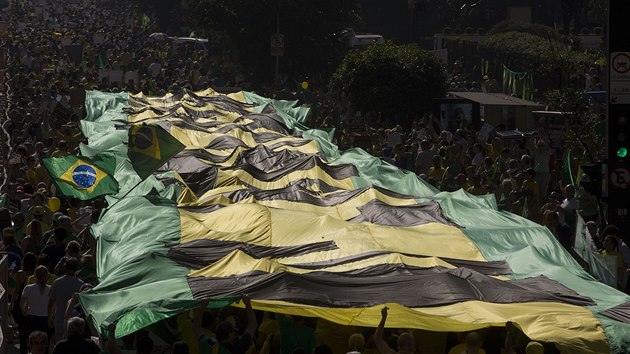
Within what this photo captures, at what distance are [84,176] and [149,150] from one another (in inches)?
48.9

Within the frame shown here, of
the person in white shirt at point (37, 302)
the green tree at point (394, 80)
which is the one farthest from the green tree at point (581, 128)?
the green tree at point (394, 80)

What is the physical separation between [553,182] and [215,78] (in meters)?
26.8

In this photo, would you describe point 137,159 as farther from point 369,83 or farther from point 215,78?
point 215,78

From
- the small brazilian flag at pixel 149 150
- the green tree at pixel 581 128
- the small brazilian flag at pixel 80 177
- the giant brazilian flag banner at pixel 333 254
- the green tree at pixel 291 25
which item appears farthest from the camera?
the green tree at pixel 291 25

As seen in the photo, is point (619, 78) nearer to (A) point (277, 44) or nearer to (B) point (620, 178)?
(B) point (620, 178)

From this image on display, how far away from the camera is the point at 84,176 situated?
21.4 m

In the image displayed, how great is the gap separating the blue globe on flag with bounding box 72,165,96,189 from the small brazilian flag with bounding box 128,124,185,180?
987 millimetres

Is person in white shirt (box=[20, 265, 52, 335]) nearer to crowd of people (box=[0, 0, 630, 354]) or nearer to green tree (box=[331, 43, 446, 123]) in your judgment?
crowd of people (box=[0, 0, 630, 354])

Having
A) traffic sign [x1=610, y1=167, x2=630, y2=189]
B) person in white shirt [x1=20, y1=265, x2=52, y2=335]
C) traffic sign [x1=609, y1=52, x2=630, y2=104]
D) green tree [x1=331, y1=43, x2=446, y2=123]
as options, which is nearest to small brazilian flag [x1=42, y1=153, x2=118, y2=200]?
person in white shirt [x1=20, y1=265, x2=52, y2=335]

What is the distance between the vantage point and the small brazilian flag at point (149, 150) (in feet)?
67.6

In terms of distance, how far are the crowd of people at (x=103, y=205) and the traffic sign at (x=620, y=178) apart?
559mm

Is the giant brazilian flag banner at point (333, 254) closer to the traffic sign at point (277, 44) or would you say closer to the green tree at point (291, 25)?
the traffic sign at point (277, 44)

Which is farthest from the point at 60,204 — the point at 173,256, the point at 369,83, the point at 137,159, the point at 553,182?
the point at 369,83

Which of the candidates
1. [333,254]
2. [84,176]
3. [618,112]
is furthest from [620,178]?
[84,176]
